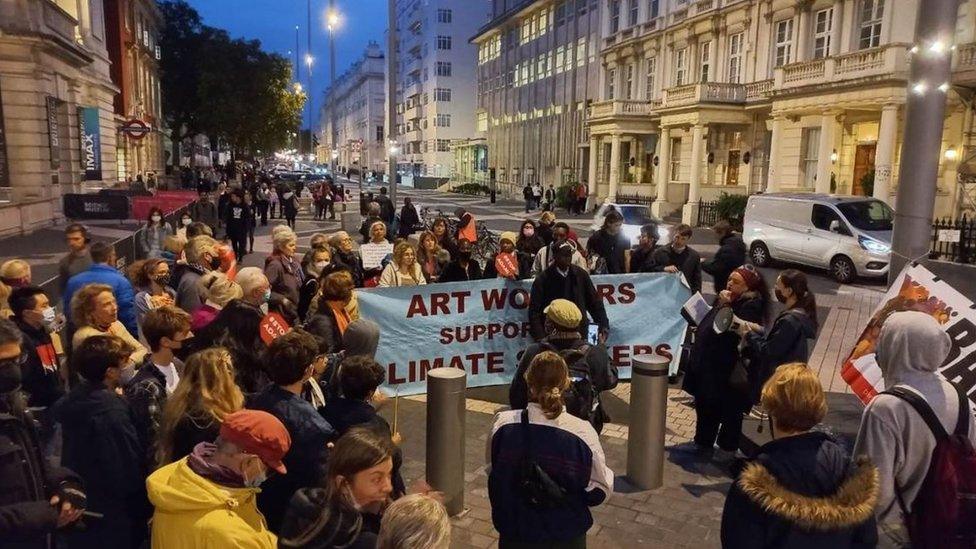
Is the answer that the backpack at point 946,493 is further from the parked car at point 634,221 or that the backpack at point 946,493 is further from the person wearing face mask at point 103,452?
the parked car at point 634,221

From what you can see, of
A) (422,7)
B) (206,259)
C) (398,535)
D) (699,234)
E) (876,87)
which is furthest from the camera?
(422,7)

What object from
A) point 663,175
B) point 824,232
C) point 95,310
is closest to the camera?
point 95,310

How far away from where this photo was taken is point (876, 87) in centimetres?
2356

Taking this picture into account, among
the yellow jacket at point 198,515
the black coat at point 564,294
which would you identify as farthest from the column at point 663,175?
the yellow jacket at point 198,515

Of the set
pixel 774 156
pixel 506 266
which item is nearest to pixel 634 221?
pixel 774 156

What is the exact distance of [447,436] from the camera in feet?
16.7

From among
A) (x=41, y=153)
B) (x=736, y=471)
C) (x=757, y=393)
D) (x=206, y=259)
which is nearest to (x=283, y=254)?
(x=206, y=259)

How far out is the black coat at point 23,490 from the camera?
2688 mm

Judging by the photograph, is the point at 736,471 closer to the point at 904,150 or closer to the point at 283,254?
the point at 904,150

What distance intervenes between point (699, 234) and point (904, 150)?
23.3m

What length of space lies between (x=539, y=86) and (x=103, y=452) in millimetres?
52103

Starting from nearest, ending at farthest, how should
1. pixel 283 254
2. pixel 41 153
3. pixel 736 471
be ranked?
pixel 736 471
pixel 283 254
pixel 41 153

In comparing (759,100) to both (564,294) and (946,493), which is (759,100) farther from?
(946,493)

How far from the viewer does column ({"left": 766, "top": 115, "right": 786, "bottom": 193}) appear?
2816cm
